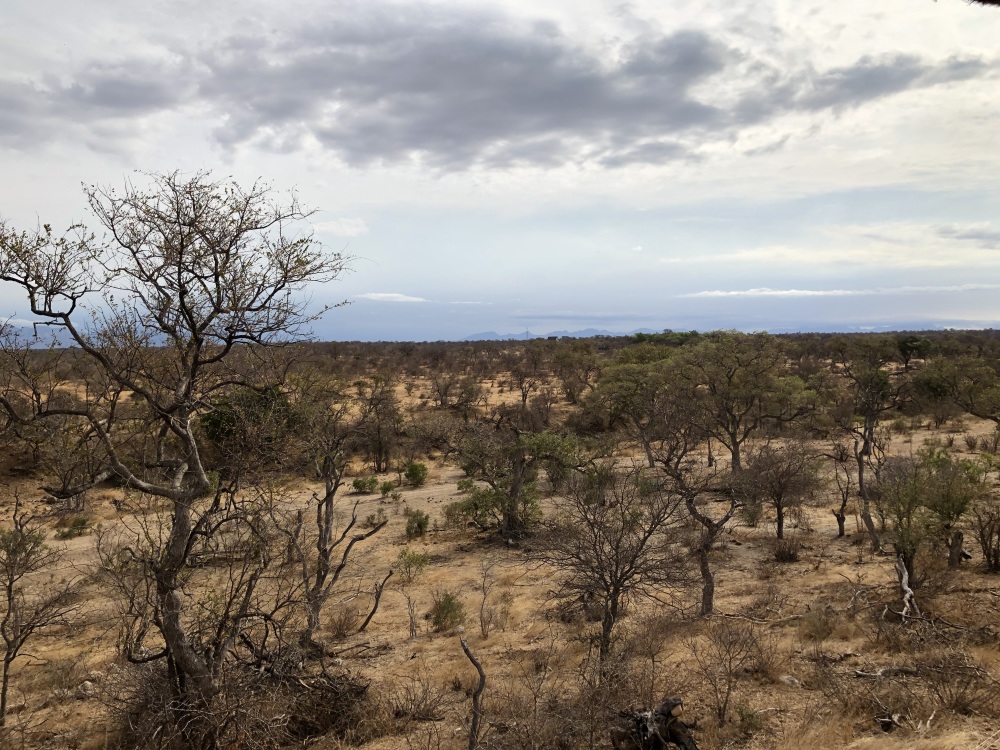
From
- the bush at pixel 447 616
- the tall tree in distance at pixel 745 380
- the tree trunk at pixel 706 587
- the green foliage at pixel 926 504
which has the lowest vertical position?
the bush at pixel 447 616

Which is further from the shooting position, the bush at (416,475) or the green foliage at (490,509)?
the bush at (416,475)

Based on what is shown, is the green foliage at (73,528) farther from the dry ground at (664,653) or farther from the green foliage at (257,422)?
the green foliage at (257,422)

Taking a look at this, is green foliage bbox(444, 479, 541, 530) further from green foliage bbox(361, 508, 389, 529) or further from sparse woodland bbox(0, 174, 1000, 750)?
green foliage bbox(361, 508, 389, 529)

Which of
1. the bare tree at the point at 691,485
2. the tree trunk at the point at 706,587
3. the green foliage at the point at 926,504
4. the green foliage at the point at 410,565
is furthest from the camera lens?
the green foliage at the point at 410,565

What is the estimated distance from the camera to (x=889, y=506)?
14.0m

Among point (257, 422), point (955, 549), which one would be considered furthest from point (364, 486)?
point (955, 549)

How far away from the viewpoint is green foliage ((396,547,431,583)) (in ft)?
53.2

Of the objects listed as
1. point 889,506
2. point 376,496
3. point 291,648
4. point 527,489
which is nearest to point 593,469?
point 527,489

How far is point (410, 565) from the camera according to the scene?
16.3 metres

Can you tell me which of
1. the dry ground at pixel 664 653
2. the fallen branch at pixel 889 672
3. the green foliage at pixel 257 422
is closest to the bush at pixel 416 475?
the dry ground at pixel 664 653

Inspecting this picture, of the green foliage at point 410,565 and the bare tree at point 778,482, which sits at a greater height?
the bare tree at point 778,482

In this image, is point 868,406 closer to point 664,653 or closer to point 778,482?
point 778,482

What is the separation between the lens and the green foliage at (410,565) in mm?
16219

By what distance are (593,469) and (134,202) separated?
16200 mm
